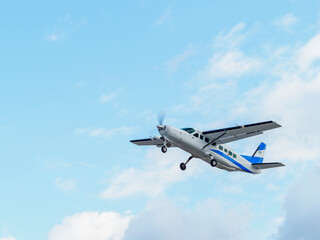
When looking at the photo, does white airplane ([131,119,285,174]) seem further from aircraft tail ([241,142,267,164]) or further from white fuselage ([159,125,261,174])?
aircraft tail ([241,142,267,164])

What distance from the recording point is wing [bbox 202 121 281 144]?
126 ft

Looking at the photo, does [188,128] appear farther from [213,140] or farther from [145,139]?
[145,139]

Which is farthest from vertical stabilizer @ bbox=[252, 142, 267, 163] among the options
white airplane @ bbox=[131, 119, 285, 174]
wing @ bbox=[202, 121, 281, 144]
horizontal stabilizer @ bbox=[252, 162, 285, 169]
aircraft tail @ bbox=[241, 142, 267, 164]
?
wing @ bbox=[202, 121, 281, 144]

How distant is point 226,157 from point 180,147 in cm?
531

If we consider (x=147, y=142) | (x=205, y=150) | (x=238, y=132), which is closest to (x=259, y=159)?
(x=238, y=132)

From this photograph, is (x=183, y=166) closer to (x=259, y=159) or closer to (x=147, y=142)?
(x=147, y=142)

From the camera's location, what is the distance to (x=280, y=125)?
37.9m

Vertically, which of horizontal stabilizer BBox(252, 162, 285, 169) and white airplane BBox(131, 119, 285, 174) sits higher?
white airplane BBox(131, 119, 285, 174)

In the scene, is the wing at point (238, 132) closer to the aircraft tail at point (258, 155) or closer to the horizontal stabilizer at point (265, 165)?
the horizontal stabilizer at point (265, 165)

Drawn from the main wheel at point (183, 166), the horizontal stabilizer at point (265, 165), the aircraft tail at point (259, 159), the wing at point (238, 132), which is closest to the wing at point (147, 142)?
the main wheel at point (183, 166)

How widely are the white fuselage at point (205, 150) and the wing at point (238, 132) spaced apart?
74 cm

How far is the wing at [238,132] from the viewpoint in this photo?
126 ft

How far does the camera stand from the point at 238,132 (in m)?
40.2

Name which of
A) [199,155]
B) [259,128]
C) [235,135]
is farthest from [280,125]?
[199,155]
